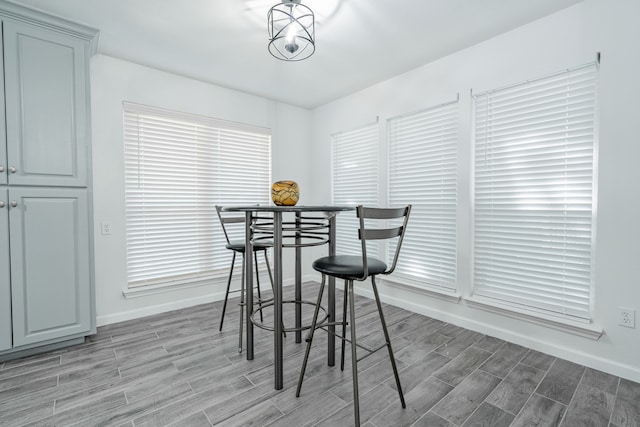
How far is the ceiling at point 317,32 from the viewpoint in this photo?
2.14m

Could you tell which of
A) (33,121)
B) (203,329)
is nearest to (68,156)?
(33,121)

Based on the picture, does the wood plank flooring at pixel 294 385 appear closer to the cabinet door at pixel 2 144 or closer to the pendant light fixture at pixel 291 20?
the cabinet door at pixel 2 144

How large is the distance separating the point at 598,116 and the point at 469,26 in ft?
3.69

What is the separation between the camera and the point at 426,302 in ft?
10.1

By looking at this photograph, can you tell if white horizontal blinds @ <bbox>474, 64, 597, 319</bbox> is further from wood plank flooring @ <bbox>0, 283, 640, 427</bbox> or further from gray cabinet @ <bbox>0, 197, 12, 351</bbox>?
gray cabinet @ <bbox>0, 197, 12, 351</bbox>

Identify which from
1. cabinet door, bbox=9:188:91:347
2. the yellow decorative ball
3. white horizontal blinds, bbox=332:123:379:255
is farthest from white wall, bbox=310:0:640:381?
cabinet door, bbox=9:188:91:347

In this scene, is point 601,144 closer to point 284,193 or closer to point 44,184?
point 284,193

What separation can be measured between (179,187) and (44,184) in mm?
1178

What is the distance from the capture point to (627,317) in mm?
1963

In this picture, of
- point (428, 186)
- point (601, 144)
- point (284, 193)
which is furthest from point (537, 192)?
point (284, 193)

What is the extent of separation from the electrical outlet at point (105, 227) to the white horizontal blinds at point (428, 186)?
9.34 feet

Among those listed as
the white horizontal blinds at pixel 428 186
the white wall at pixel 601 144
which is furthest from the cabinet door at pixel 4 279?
the white wall at pixel 601 144

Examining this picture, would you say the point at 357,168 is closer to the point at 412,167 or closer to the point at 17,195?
the point at 412,167

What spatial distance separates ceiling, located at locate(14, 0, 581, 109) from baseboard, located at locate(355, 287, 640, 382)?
2439mm
